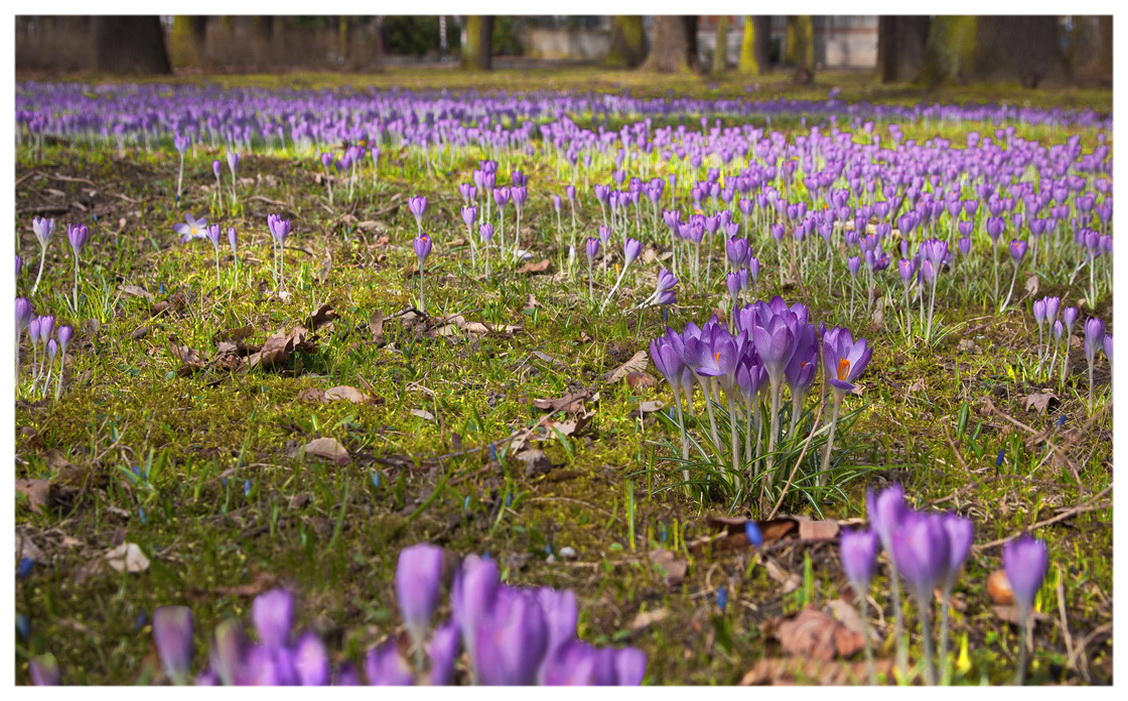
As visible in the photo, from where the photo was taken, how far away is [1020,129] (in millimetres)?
10375

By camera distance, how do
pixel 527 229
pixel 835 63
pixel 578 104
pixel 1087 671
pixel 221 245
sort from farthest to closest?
1. pixel 835 63
2. pixel 578 104
3. pixel 527 229
4. pixel 221 245
5. pixel 1087 671

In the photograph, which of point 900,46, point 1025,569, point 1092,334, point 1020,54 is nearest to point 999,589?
point 1025,569

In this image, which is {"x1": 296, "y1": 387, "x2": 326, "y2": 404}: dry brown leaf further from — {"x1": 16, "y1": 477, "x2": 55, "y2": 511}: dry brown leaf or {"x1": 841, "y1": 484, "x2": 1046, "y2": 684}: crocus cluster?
{"x1": 841, "y1": 484, "x2": 1046, "y2": 684}: crocus cluster

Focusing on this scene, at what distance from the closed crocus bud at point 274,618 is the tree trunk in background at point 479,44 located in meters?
27.5

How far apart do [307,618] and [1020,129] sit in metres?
10.6

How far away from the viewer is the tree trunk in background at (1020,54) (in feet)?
53.7

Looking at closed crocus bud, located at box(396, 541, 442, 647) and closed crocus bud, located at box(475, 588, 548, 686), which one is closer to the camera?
closed crocus bud, located at box(475, 588, 548, 686)

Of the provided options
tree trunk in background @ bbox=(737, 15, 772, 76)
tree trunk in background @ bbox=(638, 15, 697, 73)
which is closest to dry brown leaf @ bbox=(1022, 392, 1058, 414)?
tree trunk in background @ bbox=(638, 15, 697, 73)

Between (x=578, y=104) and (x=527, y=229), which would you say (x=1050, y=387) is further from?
(x=578, y=104)

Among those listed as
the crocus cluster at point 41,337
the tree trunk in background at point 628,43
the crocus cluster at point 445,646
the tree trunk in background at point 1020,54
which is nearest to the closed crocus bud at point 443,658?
the crocus cluster at point 445,646

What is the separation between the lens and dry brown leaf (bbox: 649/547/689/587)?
1.90 metres

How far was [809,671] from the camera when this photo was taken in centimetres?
160

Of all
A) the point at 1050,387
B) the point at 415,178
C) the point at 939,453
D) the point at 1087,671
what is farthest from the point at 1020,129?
the point at 1087,671

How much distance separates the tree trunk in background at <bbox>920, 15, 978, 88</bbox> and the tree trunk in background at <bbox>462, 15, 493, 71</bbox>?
13937 millimetres
